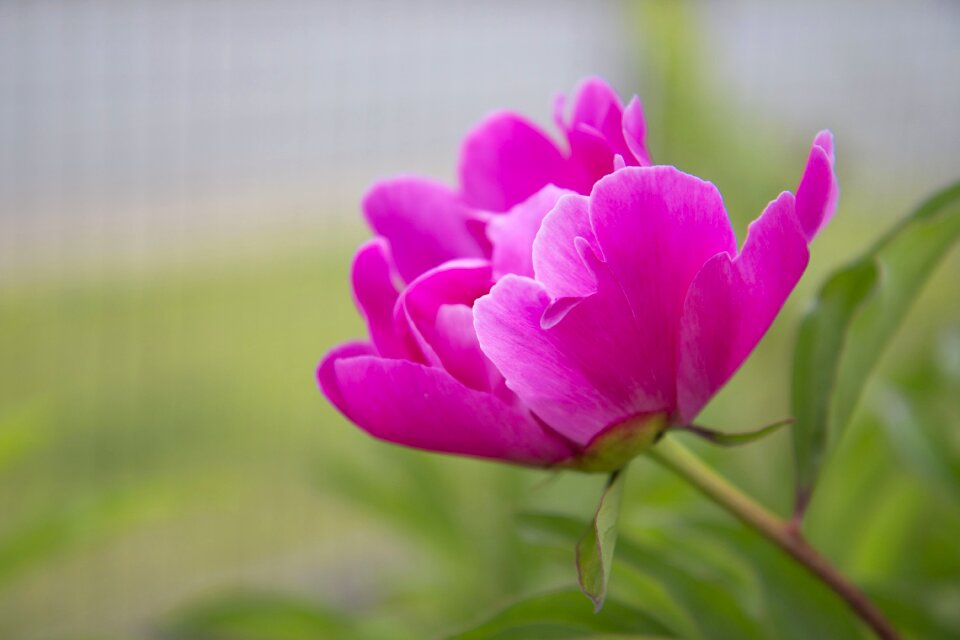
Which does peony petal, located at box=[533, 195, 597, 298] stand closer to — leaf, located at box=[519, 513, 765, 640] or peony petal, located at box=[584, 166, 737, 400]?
peony petal, located at box=[584, 166, 737, 400]

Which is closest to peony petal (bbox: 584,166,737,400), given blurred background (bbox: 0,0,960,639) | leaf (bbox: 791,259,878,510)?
leaf (bbox: 791,259,878,510)

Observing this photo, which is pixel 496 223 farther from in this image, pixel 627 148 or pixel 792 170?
pixel 792 170

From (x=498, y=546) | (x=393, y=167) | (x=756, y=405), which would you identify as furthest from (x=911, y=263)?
(x=393, y=167)

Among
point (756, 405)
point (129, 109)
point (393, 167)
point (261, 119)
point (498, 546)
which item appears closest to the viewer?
point (498, 546)

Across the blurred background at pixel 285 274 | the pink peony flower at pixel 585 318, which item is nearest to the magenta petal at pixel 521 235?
the pink peony flower at pixel 585 318

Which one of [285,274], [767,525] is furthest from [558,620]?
[285,274]

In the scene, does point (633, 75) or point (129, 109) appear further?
A: point (129, 109)

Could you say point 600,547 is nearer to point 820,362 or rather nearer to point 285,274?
point 820,362
